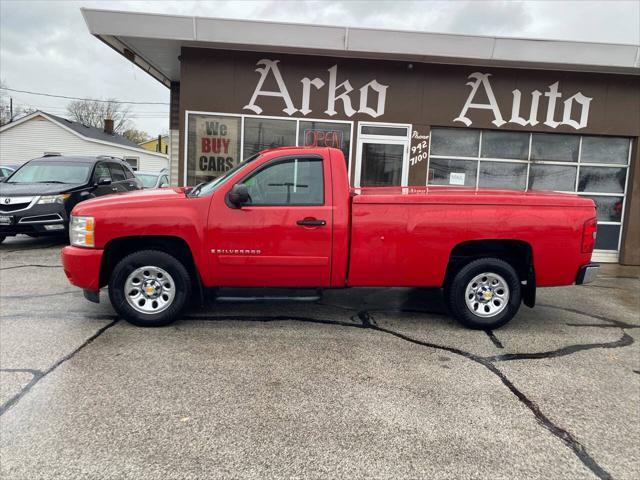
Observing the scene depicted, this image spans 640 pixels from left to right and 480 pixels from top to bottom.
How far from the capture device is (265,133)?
991 cm

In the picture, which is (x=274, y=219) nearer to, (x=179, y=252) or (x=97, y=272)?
(x=179, y=252)

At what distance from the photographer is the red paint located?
16.4 ft

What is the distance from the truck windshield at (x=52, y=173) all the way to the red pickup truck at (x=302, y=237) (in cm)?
605

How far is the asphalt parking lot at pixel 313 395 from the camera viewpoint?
9.47 ft

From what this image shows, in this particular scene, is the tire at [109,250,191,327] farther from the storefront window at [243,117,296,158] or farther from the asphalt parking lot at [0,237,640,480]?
the storefront window at [243,117,296,158]

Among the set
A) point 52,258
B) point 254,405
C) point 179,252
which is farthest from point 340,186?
point 52,258

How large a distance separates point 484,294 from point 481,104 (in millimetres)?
5967

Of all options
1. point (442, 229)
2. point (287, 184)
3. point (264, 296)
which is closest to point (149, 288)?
point (264, 296)

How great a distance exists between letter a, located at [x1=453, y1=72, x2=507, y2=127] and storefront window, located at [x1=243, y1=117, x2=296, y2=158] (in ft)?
11.2

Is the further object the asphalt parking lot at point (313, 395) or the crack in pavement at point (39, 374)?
the crack in pavement at point (39, 374)

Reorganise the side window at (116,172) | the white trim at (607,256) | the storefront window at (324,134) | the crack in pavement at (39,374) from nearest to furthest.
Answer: the crack in pavement at (39,374) < the storefront window at (324,134) < the white trim at (607,256) < the side window at (116,172)

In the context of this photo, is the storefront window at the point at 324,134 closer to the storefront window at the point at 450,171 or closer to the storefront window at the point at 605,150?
the storefront window at the point at 450,171

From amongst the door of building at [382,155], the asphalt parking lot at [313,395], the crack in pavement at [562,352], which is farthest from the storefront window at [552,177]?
the crack in pavement at [562,352]

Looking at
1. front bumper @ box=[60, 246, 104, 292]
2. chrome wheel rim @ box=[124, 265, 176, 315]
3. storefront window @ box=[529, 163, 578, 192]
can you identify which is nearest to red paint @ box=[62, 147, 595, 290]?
front bumper @ box=[60, 246, 104, 292]
